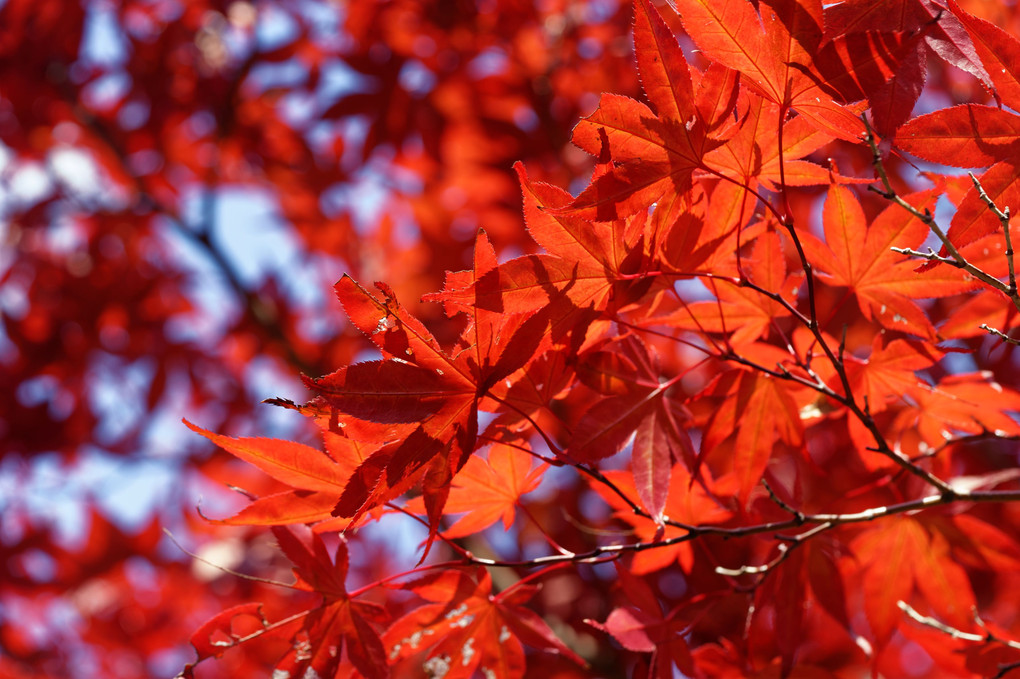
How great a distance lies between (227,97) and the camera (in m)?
2.38

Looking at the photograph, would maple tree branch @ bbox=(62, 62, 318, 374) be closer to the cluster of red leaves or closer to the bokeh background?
the bokeh background

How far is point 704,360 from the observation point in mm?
824

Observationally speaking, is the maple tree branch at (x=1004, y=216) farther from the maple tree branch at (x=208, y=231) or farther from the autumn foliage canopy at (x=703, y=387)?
the maple tree branch at (x=208, y=231)

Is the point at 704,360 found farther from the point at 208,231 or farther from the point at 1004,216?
the point at 208,231

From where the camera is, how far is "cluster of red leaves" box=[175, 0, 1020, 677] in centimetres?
61

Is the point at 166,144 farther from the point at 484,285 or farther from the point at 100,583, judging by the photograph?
the point at 484,285

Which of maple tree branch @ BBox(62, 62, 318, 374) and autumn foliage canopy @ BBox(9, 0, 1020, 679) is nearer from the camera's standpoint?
autumn foliage canopy @ BBox(9, 0, 1020, 679)

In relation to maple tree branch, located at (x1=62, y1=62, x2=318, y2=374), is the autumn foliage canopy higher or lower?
higher

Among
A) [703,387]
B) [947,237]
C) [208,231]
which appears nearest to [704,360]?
[947,237]

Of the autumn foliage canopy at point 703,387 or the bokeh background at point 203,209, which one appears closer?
the autumn foliage canopy at point 703,387

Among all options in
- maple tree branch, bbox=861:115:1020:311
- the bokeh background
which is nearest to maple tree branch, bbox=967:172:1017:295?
maple tree branch, bbox=861:115:1020:311

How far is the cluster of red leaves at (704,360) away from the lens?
1.99 ft

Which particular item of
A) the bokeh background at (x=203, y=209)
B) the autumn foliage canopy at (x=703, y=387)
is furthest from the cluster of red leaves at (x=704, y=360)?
the bokeh background at (x=203, y=209)

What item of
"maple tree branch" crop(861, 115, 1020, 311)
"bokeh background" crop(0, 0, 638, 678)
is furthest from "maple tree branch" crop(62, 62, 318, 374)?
"maple tree branch" crop(861, 115, 1020, 311)
